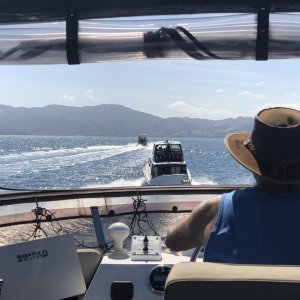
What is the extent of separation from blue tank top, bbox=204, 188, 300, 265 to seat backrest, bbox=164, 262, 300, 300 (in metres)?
0.29

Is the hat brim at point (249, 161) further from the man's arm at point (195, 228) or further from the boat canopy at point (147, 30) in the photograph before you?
the boat canopy at point (147, 30)

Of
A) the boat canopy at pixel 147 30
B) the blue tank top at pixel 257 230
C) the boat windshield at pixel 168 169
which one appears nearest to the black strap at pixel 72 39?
the boat canopy at pixel 147 30

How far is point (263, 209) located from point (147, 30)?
3.52 ft

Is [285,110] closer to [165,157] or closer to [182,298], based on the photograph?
[182,298]

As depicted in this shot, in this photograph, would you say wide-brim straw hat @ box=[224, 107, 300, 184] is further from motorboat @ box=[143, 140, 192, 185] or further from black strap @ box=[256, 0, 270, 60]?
motorboat @ box=[143, 140, 192, 185]

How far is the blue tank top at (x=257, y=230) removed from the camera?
1615 mm

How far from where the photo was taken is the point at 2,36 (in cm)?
234

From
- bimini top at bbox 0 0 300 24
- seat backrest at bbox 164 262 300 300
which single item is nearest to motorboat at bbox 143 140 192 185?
bimini top at bbox 0 0 300 24

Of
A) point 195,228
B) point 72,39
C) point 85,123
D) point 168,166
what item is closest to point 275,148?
point 195,228

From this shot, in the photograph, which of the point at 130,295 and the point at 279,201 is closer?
the point at 279,201

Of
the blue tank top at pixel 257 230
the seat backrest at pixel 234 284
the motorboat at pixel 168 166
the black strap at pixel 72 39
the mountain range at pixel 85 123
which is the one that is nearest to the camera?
the seat backrest at pixel 234 284

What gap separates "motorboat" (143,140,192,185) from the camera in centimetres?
2219

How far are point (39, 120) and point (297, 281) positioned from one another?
132416 millimetres

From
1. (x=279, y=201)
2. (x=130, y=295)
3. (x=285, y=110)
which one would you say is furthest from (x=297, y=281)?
(x=130, y=295)
